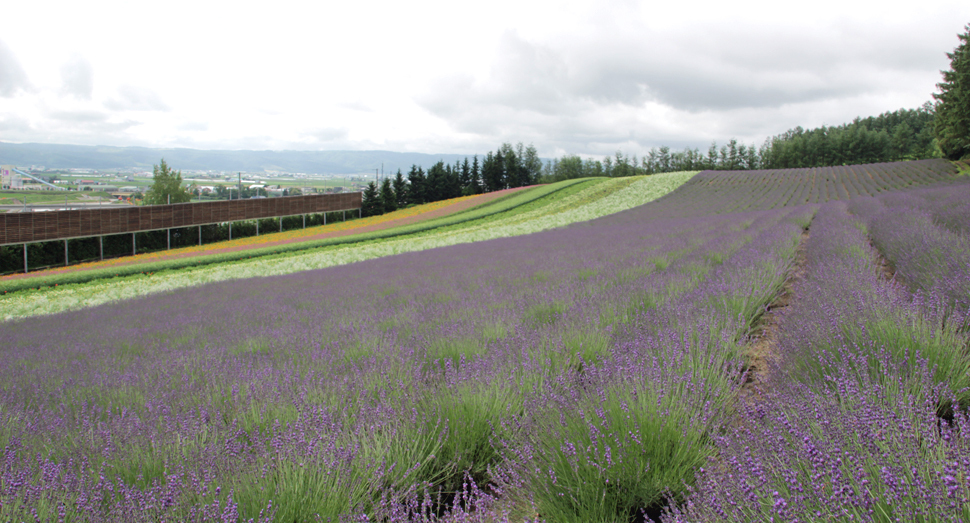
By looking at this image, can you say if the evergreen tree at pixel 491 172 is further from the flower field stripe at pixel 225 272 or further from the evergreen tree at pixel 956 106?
the evergreen tree at pixel 956 106

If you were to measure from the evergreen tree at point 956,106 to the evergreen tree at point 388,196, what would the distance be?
5245 cm

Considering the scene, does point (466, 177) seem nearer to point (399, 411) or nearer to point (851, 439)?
point (399, 411)

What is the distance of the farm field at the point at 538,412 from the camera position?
152 centimetres

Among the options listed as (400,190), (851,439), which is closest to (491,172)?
(400,190)

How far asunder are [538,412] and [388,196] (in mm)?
57119

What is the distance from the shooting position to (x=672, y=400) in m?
2.16

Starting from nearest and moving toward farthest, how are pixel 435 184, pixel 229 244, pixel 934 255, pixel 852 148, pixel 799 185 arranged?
pixel 934 255
pixel 229 244
pixel 799 185
pixel 435 184
pixel 852 148

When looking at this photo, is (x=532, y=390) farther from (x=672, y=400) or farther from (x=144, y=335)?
(x=144, y=335)

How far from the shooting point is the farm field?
1518mm

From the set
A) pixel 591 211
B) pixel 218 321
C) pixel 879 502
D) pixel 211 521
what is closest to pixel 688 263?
pixel 879 502

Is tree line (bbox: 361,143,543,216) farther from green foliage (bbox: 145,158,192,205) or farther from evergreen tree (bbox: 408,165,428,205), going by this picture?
green foliage (bbox: 145,158,192,205)

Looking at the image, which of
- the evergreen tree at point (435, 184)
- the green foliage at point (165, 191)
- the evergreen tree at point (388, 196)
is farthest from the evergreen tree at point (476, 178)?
the green foliage at point (165, 191)

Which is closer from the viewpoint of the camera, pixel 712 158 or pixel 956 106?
pixel 956 106

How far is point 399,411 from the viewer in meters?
2.52
